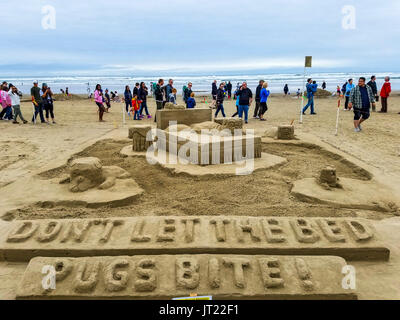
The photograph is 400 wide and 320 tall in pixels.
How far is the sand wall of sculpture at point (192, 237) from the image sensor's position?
2824mm

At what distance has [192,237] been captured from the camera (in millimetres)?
2961

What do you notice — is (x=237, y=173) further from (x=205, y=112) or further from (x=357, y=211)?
(x=205, y=112)

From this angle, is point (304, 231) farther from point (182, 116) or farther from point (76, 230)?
point (182, 116)

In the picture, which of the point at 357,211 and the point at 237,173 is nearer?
the point at 357,211

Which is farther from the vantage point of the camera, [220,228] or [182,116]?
[182,116]

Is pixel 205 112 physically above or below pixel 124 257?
above

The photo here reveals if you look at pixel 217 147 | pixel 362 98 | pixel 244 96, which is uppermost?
pixel 244 96

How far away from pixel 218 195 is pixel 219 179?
0.64 metres

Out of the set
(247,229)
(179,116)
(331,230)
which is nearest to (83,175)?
(247,229)

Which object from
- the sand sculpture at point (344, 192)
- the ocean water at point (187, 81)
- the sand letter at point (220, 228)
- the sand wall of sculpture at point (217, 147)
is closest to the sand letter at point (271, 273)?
the sand letter at point (220, 228)
